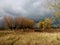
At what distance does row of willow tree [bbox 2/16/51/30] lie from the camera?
3.35 metres

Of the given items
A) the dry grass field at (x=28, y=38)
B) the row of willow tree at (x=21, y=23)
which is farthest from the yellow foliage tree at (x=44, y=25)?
the dry grass field at (x=28, y=38)

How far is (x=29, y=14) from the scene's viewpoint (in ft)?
11.2

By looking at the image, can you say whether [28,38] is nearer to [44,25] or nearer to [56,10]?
[44,25]

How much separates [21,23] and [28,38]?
0.43 m

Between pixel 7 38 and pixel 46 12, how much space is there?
1.15 metres

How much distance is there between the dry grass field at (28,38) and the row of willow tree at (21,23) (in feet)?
0.49

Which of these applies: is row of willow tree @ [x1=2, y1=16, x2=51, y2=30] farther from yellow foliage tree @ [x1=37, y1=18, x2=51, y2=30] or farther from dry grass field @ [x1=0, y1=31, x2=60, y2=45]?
dry grass field @ [x1=0, y1=31, x2=60, y2=45]

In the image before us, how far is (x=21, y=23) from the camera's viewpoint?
3402 millimetres

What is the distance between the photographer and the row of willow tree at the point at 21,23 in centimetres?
335

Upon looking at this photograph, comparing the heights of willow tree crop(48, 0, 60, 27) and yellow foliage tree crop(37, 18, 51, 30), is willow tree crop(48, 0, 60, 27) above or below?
above

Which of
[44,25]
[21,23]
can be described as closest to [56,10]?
[44,25]

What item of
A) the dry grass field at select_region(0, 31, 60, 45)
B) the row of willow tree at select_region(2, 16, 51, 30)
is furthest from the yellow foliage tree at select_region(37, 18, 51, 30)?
the dry grass field at select_region(0, 31, 60, 45)

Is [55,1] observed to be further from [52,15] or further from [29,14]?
[29,14]

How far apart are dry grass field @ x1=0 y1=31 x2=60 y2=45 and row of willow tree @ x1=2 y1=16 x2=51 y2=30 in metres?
0.15
